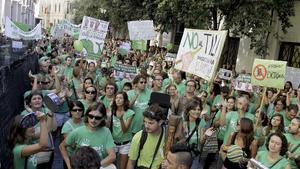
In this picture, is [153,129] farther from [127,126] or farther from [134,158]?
[127,126]

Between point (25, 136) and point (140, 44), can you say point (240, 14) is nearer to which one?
point (140, 44)

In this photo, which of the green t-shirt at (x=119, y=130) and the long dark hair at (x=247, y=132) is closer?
the long dark hair at (x=247, y=132)

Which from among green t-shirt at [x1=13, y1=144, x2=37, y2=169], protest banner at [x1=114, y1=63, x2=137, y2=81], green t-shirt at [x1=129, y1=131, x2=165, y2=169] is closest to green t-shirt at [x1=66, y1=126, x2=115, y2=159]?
green t-shirt at [x1=129, y1=131, x2=165, y2=169]

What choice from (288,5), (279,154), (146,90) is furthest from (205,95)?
(288,5)

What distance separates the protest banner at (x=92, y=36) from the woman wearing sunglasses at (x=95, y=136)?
6448 mm

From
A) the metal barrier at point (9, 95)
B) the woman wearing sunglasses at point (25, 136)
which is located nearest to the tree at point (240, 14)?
the metal barrier at point (9, 95)

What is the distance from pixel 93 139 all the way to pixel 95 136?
0.13ft

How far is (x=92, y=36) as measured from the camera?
39.1ft

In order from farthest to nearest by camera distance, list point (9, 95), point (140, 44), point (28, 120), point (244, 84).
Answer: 1. point (140, 44)
2. point (244, 84)
3. point (9, 95)
4. point (28, 120)

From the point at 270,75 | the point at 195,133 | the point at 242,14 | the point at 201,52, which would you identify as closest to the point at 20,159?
the point at 195,133

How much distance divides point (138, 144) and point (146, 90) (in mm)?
2845

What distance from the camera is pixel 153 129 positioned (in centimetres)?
479

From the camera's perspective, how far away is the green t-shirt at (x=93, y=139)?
4945 mm

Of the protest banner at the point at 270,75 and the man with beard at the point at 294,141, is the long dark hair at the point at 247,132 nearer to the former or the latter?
the man with beard at the point at 294,141
